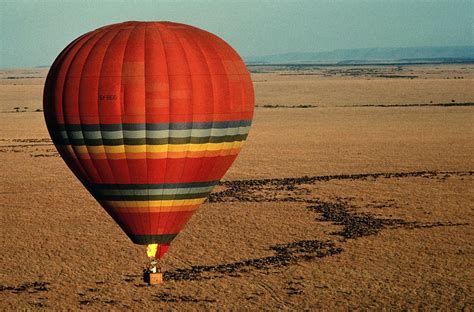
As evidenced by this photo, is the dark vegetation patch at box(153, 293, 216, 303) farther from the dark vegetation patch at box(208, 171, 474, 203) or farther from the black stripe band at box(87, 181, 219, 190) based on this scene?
the dark vegetation patch at box(208, 171, 474, 203)

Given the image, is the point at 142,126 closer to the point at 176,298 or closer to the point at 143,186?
the point at 143,186

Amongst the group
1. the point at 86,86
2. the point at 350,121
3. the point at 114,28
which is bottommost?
the point at 350,121

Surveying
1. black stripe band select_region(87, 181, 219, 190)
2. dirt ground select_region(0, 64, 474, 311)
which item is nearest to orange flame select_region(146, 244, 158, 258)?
dirt ground select_region(0, 64, 474, 311)

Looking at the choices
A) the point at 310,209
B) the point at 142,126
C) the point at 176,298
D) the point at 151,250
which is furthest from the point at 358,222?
the point at 142,126

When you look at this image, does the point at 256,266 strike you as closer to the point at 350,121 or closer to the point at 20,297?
the point at 20,297

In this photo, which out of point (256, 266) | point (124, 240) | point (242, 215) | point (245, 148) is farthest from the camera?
point (245, 148)

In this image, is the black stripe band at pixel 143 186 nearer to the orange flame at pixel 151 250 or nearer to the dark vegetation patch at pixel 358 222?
the orange flame at pixel 151 250

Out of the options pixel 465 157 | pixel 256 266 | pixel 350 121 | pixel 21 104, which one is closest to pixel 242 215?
pixel 256 266
